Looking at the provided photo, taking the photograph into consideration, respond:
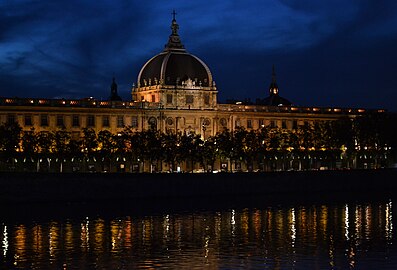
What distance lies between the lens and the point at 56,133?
466 feet

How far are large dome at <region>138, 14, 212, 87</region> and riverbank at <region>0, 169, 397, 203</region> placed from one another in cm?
4865

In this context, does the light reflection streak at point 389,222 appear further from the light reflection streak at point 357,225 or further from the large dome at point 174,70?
the large dome at point 174,70

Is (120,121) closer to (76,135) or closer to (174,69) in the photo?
(76,135)

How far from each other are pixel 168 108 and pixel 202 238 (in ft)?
319

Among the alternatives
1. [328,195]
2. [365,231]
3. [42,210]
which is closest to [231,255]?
[365,231]

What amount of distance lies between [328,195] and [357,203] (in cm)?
1201

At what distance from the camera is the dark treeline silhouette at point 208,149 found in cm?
13462

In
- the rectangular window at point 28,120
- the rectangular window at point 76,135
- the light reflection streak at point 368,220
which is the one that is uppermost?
the rectangular window at point 28,120

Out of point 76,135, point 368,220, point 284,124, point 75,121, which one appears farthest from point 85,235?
point 284,124

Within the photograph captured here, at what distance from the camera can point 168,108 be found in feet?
536

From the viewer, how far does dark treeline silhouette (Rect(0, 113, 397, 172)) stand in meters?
135

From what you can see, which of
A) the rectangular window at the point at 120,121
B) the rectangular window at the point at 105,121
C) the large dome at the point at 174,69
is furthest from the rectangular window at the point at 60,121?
the large dome at the point at 174,69

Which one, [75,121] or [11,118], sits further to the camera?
[75,121]

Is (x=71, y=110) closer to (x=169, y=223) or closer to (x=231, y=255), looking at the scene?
(x=169, y=223)
